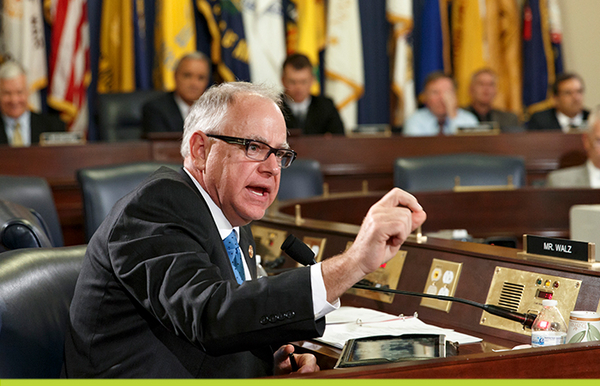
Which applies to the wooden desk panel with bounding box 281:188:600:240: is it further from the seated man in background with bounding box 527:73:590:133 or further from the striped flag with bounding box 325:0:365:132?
the striped flag with bounding box 325:0:365:132

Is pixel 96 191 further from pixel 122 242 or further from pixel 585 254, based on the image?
pixel 585 254

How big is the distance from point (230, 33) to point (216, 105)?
4929 millimetres

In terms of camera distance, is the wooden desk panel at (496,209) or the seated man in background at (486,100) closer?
the wooden desk panel at (496,209)

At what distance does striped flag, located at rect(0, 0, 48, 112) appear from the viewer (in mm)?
5863

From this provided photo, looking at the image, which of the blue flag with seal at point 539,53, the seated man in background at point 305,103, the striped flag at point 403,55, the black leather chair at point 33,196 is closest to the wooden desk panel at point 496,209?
the black leather chair at point 33,196

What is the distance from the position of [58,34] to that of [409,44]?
9.77 feet

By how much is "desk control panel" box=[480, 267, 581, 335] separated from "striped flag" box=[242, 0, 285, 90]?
472 cm

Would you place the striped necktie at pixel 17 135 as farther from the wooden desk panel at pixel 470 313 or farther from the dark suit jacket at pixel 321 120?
the wooden desk panel at pixel 470 313

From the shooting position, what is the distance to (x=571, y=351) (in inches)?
49.6

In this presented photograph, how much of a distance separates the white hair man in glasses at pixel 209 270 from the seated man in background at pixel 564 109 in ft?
15.2

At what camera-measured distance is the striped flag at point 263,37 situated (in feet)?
20.6

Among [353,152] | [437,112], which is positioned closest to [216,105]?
[353,152]

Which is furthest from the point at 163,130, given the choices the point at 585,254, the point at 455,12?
the point at 585,254

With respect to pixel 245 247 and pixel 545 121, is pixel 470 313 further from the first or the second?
pixel 545 121
